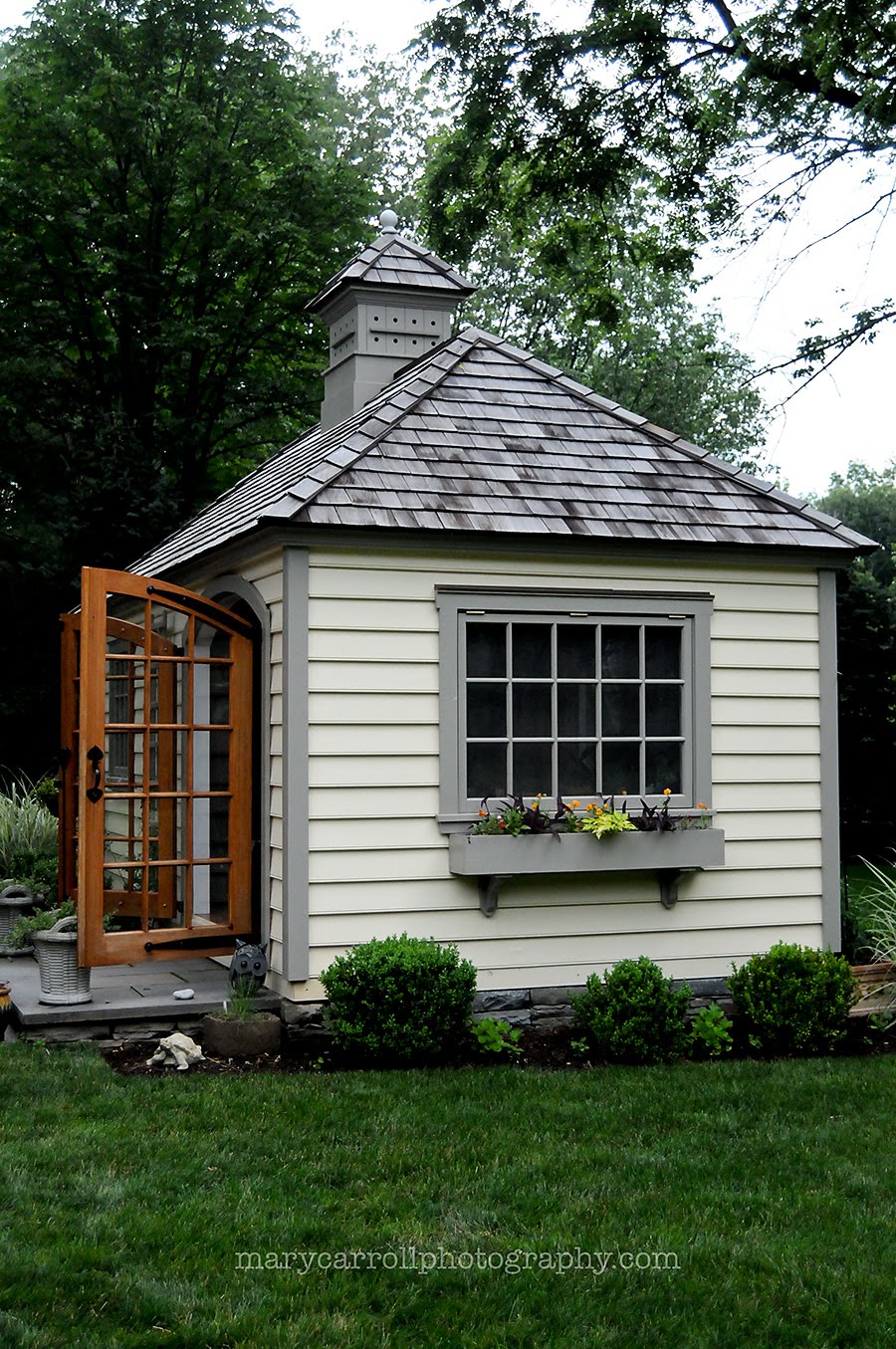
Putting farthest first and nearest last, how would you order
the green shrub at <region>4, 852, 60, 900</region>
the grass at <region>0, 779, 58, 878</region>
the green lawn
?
the grass at <region>0, 779, 58, 878</region> → the green shrub at <region>4, 852, 60, 900</region> → the green lawn

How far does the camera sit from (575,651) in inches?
286

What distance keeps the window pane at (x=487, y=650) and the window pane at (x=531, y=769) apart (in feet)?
1.36

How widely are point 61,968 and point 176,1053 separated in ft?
2.62

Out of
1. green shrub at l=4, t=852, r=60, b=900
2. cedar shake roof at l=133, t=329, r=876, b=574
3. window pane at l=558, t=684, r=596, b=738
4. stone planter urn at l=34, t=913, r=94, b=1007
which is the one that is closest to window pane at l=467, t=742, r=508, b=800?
window pane at l=558, t=684, r=596, b=738

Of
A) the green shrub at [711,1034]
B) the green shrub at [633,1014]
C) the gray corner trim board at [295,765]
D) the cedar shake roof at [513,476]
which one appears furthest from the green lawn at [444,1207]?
the cedar shake roof at [513,476]

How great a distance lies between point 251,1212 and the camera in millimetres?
4320

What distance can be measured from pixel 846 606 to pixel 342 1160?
1143 centimetres

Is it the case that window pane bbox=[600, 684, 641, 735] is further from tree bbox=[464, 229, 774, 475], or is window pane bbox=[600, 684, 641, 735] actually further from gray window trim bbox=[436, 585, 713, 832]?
tree bbox=[464, 229, 774, 475]

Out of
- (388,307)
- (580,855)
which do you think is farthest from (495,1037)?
(388,307)

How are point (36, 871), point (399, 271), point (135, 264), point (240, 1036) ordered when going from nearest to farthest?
point (240, 1036) → point (399, 271) → point (36, 871) → point (135, 264)

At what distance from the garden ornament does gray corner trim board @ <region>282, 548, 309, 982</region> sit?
0.28 metres

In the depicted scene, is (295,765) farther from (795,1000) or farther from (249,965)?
(795,1000)

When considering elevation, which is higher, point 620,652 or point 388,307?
point 388,307

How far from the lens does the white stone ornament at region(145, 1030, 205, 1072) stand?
20.5 feet
